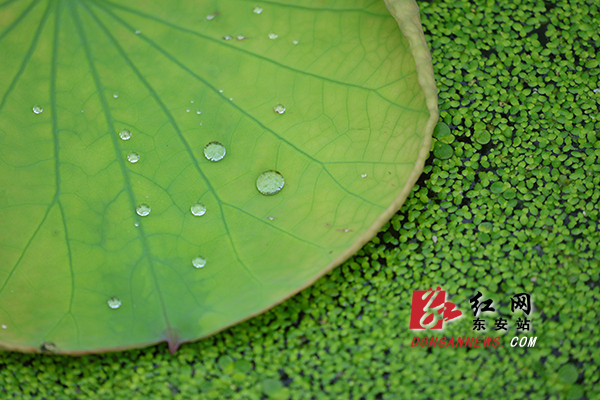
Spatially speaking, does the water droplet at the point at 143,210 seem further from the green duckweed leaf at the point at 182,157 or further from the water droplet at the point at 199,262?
the water droplet at the point at 199,262

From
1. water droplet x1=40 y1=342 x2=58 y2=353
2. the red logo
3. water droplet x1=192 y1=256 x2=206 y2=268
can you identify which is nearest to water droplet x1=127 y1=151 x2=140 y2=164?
water droplet x1=192 y1=256 x2=206 y2=268

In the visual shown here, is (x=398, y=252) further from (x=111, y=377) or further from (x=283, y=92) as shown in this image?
(x=111, y=377)

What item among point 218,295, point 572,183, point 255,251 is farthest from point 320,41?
point 572,183

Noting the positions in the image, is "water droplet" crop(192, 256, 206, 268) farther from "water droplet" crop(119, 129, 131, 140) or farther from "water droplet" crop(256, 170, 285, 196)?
"water droplet" crop(119, 129, 131, 140)

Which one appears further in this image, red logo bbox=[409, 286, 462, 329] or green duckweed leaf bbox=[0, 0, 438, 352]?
red logo bbox=[409, 286, 462, 329]

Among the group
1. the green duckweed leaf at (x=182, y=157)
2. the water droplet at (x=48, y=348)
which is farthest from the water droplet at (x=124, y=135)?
the water droplet at (x=48, y=348)

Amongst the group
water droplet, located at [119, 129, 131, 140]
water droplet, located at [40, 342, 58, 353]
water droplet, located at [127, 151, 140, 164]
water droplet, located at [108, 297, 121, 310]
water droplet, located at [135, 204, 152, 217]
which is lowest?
water droplet, located at [40, 342, 58, 353]
